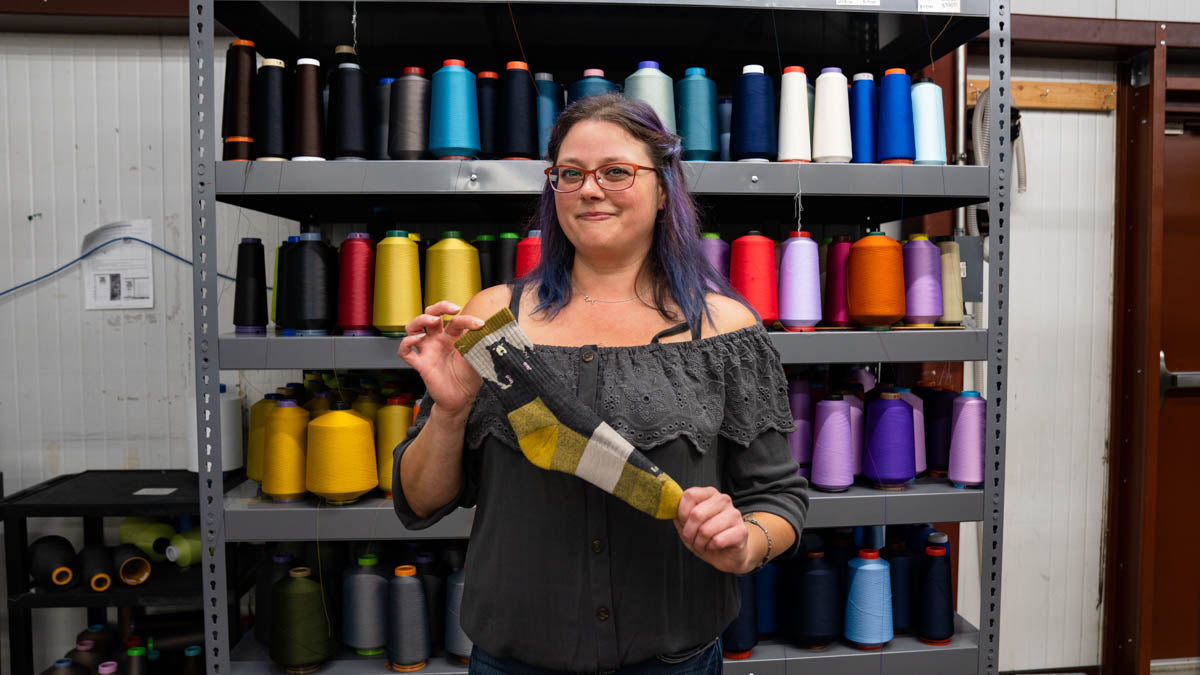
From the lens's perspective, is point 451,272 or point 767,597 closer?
point 451,272

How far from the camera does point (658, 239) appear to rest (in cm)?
122

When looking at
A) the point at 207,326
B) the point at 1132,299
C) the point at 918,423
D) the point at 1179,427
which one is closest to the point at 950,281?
the point at 918,423

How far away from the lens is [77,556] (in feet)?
7.82

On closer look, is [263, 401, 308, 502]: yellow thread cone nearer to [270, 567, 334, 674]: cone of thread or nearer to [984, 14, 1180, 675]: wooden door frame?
[270, 567, 334, 674]: cone of thread

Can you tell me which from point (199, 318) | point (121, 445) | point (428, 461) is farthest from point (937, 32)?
point (121, 445)

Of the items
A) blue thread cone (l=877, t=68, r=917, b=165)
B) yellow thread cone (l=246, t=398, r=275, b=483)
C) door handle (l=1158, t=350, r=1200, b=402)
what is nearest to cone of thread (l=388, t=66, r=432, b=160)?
yellow thread cone (l=246, t=398, r=275, b=483)

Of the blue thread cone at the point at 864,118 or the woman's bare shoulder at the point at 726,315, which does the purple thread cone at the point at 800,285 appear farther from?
the woman's bare shoulder at the point at 726,315

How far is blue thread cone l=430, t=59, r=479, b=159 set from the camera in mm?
1916

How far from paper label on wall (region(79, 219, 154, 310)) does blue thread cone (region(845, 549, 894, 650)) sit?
2.58 meters

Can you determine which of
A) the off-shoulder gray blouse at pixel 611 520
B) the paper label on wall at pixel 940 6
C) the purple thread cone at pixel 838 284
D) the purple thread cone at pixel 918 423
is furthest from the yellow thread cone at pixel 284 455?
the paper label on wall at pixel 940 6

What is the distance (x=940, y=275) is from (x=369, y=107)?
1660 mm

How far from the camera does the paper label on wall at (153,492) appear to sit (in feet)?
7.74

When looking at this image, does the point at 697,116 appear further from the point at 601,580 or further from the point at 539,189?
the point at 601,580

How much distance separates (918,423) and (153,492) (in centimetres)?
239
